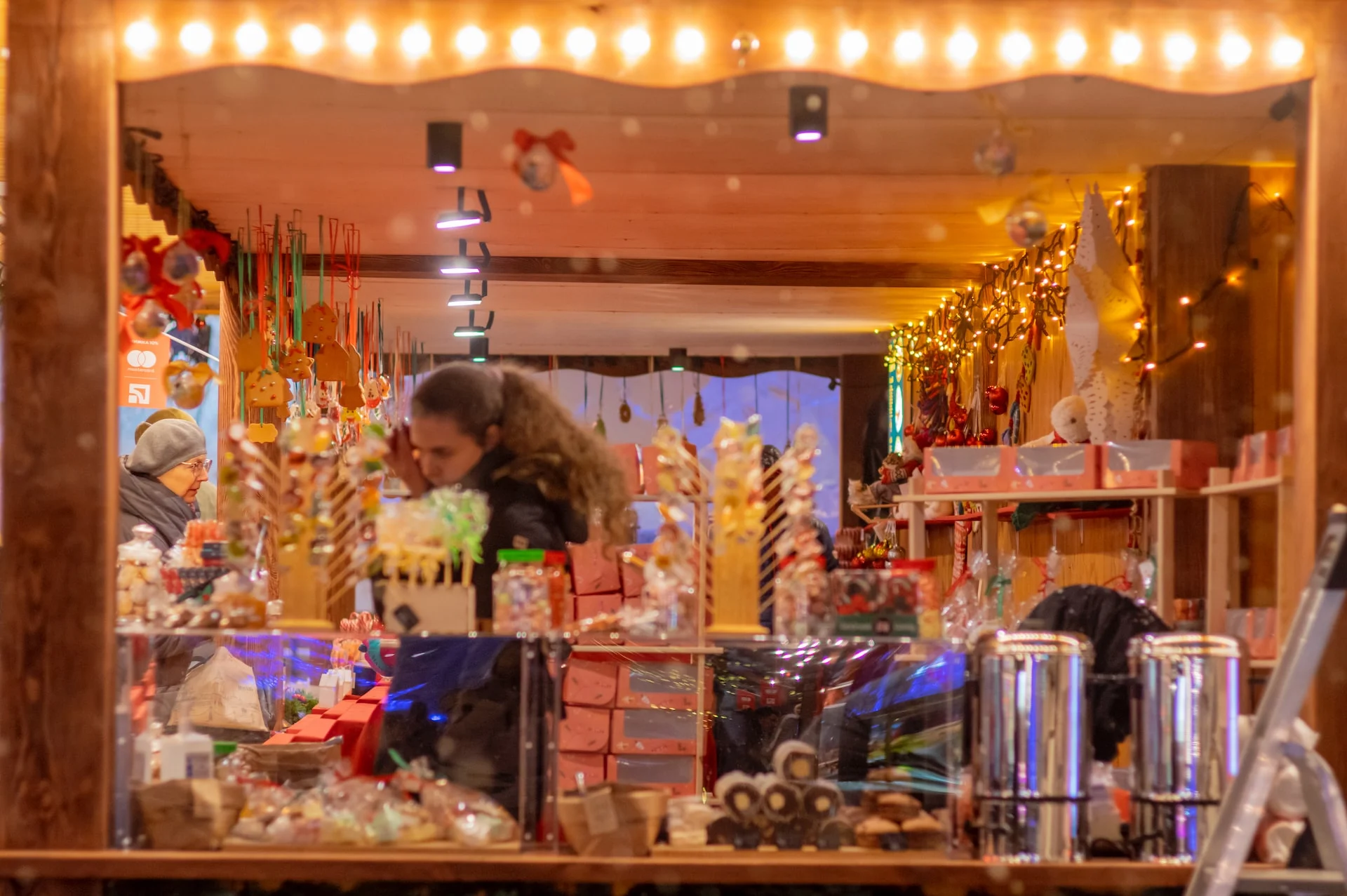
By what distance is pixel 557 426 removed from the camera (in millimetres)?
3580

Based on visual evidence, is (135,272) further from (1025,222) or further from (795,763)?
(1025,222)

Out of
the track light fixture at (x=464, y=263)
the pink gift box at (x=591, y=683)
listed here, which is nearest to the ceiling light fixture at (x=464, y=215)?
the track light fixture at (x=464, y=263)

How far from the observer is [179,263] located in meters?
3.06

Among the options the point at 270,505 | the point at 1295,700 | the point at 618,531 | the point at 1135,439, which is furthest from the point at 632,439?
the point at 1295,700

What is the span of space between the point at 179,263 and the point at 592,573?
2952mm

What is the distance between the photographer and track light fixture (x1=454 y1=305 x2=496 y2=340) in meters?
7.73

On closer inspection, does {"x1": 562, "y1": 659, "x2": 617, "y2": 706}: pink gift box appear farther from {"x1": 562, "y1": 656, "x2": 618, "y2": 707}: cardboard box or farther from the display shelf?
the display shelf

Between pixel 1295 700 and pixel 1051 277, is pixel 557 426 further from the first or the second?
pixel 1051 277

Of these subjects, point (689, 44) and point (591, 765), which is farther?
point (591, 765)

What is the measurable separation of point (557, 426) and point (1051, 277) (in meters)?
3.07

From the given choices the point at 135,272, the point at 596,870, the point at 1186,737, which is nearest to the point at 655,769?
the point at 596,870

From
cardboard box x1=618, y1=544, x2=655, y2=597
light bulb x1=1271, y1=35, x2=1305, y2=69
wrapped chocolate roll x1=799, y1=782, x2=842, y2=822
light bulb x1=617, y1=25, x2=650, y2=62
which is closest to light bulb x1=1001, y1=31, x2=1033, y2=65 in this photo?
light bulb x1=1271, y1=35, x2=1305, y2=69

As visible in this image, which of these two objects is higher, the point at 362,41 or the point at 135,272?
the point at 362,41

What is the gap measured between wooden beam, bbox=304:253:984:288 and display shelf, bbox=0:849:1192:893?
4011 millimetres
